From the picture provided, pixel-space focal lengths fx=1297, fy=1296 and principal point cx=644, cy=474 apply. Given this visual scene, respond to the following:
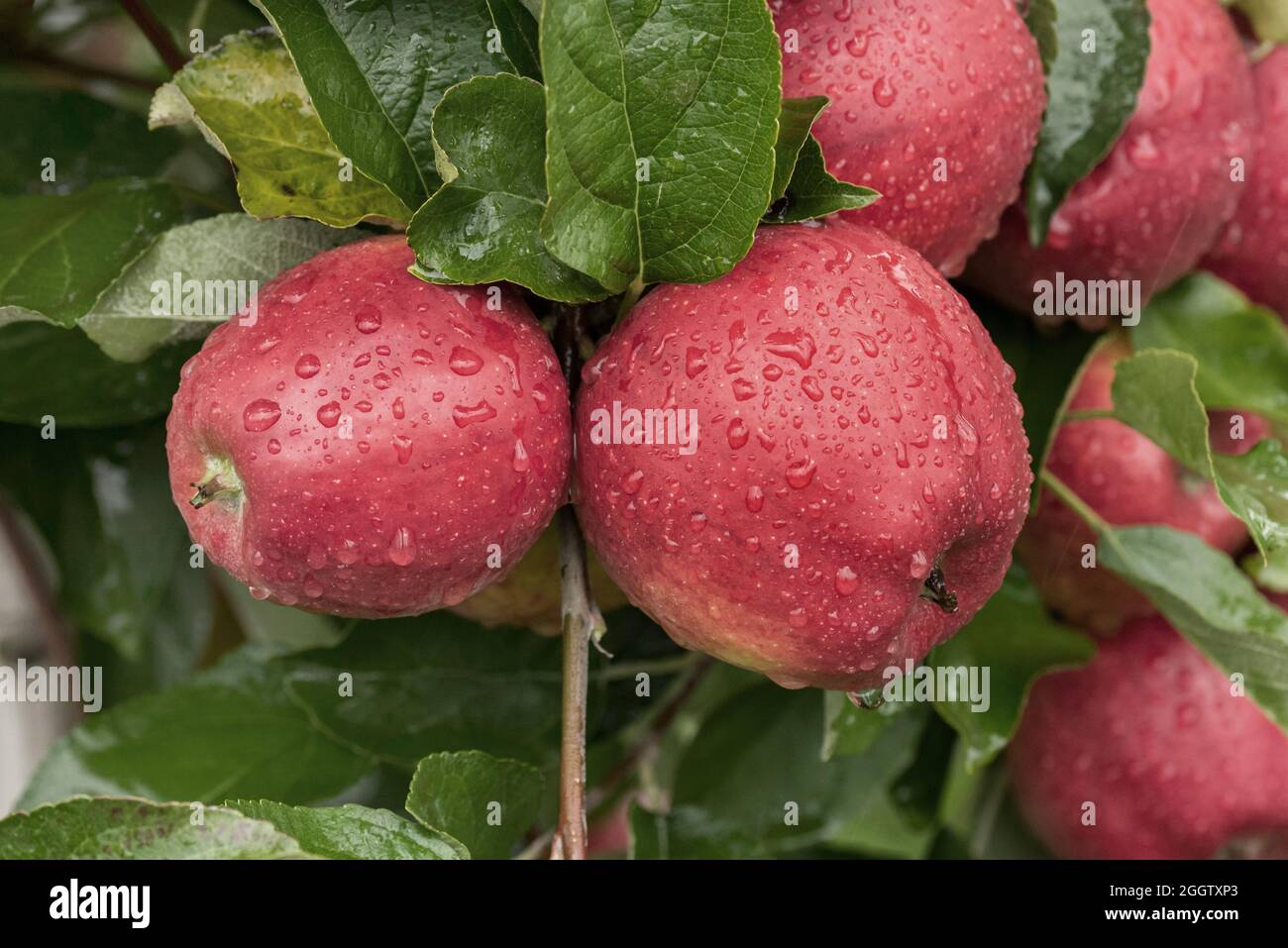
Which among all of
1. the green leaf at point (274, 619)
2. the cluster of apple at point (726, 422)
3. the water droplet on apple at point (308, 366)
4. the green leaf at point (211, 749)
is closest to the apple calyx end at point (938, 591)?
the cluster of apple at point (726, 422)

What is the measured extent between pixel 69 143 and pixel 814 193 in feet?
1.41

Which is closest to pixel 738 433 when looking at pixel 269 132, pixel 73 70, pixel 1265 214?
pixel 269 132

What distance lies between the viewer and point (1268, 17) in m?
0.69

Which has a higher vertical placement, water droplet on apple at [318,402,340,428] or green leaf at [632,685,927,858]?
water droplet on apple at [318,402,340,428]

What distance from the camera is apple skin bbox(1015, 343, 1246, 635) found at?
684 mm

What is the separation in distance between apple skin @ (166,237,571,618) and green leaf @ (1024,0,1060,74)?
0.29m

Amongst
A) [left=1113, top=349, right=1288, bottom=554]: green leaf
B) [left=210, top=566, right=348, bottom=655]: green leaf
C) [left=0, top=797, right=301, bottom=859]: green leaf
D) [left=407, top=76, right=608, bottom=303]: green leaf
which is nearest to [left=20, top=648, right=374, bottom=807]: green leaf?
[left=210, top=566, right=348, bottom=655]: green leaf

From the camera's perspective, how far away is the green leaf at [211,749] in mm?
658

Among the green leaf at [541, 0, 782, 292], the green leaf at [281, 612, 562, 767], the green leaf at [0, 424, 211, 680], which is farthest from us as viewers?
the green leaf at [0, 424, 211, 680]

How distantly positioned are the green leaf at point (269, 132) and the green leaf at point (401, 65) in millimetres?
17

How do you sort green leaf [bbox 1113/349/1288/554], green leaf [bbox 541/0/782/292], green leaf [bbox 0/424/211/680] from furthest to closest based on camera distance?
green leaf [bbox 0/424/211/680], green leaf [bbox 1113/349/1288/554], green leaf [bbox 541/0/782/292]

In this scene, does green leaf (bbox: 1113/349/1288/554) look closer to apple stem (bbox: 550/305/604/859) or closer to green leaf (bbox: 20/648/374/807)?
apple stem (bbox: 550/305/604/859)

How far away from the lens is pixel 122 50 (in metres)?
0.87

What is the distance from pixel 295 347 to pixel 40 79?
17.9 inches
